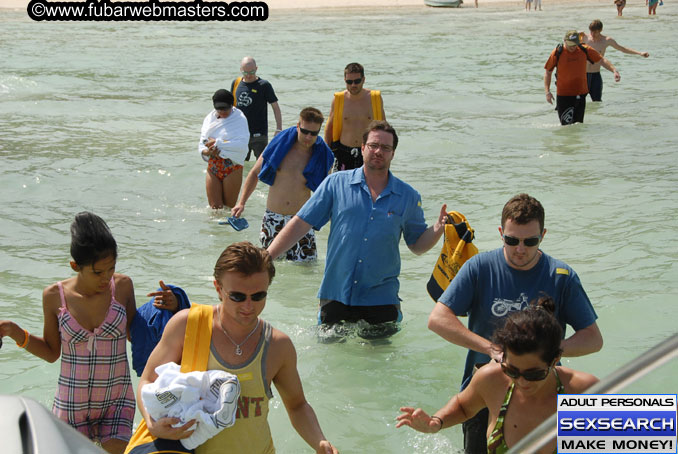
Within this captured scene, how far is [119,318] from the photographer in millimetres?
4352

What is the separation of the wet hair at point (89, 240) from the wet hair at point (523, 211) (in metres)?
1.77

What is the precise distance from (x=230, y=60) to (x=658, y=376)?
24.2 meters

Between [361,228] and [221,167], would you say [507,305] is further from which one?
[221,167]

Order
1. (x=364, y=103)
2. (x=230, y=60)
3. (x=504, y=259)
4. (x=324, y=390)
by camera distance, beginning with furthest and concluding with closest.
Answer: (x=230, y=60)
(x=364, y=103)
(x=324, y=390)
(x=504, y=259)

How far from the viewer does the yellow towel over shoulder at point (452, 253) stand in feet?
16.8

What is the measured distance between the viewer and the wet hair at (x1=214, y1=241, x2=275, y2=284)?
11.8 feet

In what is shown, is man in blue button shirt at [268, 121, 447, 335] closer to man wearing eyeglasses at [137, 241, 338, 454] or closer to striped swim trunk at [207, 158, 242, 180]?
man wearing eyeglasses at [137, 241, 338, 454]

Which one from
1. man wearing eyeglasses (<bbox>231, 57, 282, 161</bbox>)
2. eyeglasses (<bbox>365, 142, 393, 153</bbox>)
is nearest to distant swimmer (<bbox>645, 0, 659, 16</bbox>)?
man wearing eyeglasses (<bbox>231, 57, 282, 161</bbox>)

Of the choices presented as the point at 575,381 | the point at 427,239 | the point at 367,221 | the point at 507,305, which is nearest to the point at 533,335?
the point at 575,381

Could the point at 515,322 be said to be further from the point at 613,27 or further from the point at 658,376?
the point at 613,27

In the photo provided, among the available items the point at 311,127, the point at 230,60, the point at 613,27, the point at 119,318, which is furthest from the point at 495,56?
the point at 119,318

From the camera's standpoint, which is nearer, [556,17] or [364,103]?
[364,103]

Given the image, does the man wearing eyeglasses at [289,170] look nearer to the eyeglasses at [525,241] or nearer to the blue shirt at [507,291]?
the blue shirt at [507,291]

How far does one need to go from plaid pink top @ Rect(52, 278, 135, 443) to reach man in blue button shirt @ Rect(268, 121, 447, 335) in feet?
6.13
